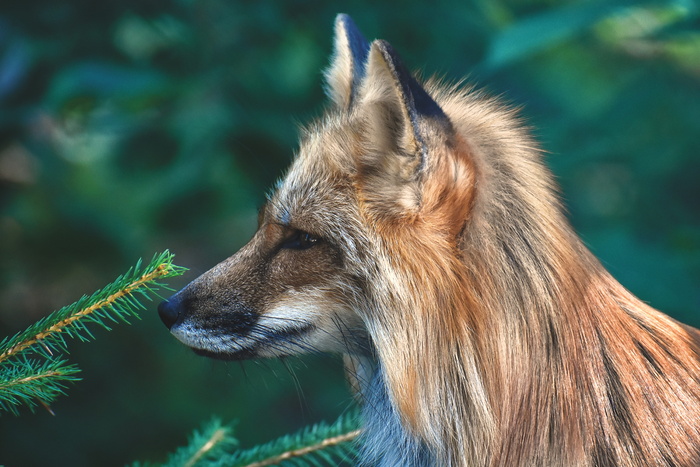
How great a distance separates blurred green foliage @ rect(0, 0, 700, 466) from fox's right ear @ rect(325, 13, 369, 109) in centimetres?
61

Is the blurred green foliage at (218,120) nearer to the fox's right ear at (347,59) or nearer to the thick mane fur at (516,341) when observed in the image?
the fox's right ear at (347,59)

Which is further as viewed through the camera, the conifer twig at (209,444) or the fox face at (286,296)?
the fox face at (286,296)

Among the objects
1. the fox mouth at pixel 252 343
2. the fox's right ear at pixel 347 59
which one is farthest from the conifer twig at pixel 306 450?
the fox's right ear at pixel 347 59

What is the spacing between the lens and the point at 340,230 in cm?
187

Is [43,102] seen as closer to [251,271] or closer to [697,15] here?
[251,271]

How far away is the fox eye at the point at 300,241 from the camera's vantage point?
1.92 m

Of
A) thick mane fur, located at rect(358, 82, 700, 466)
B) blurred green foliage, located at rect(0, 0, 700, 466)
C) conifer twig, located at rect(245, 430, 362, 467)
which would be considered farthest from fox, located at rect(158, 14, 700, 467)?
blurred green foliage, located at rect(0, 0, 700, 466)

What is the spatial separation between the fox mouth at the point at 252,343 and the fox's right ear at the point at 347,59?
815 millimetres

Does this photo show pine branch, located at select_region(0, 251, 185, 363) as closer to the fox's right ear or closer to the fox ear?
the fox ear

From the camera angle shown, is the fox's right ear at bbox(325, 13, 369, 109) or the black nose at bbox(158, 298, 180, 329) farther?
the fox's right ear at bbox(325, 13, 369, 109)

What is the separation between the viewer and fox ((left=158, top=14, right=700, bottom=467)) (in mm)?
1606

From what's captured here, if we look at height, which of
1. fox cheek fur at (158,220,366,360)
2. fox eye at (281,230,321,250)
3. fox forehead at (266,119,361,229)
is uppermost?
fox forehead at (266,119,361,229)

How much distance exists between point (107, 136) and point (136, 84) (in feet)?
1.73

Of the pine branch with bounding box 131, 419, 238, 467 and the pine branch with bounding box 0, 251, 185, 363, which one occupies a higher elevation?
the pine branch with bounding box 0, 251, 185, 363
